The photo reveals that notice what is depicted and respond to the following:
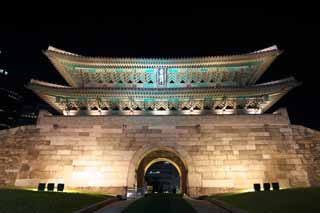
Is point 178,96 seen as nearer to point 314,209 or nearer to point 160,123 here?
point 160,123

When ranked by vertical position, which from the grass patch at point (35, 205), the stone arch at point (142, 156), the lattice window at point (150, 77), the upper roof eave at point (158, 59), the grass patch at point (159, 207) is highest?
the upper roof eave at point (158, 59)

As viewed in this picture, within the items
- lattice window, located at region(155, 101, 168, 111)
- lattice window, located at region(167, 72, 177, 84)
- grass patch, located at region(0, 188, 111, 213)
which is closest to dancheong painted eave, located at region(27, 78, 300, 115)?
lattice window, located at region(155, 101, 168, 111)

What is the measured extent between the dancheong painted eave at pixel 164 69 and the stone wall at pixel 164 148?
413 centimetres

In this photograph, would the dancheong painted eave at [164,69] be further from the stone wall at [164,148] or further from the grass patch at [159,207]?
the grass patch at [159,207]

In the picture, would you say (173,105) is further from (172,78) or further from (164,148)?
(164,148)

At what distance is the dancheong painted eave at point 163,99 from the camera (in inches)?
666

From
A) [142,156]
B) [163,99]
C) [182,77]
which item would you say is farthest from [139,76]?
[142,156]

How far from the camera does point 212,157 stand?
49.2 feet

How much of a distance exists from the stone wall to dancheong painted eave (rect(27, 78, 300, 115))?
1.51m

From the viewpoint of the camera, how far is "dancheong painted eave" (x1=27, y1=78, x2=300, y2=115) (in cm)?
1691

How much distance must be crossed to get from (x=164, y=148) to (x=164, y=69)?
721 cm

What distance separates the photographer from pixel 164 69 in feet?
61.8

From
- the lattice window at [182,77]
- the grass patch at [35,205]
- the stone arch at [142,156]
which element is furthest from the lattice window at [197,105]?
the grass patch at [35,205]

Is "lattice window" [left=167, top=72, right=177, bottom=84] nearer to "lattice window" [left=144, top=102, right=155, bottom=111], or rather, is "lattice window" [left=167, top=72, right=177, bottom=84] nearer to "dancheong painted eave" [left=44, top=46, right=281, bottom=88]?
"dancheong painted eave" [left=44, top=46, right=281, bottom=88]
